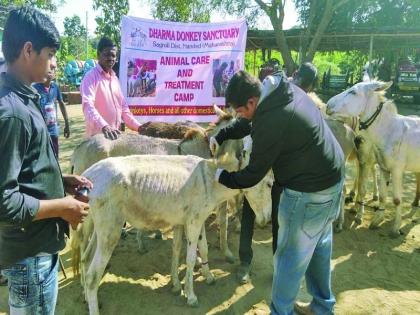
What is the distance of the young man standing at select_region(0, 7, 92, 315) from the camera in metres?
1.54

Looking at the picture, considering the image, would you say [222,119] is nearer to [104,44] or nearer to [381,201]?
[104,44]

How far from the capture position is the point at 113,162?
3646mm

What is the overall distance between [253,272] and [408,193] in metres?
4.52

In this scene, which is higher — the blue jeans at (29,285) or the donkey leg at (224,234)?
the blue jeans at (29,285)

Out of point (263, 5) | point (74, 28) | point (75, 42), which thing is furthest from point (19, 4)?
point (74, 28)

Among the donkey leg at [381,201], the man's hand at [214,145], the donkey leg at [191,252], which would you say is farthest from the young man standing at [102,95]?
the donkey leg at [381,201]

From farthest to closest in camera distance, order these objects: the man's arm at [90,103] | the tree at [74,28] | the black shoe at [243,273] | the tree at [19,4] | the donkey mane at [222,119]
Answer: the tree at [74,28] → the tree at [19,4] → the donkey mane at [222,119] → the man's arm at [90,103] → the black shoe at [243,273]

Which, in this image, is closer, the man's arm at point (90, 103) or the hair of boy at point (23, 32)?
the hair of boy at point (23, 32)

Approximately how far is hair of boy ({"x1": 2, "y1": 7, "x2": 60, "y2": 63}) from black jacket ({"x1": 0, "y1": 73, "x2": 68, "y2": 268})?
0.42 ft

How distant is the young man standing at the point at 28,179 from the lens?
1.54 metres

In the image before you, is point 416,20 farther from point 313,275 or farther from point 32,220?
point 32,220

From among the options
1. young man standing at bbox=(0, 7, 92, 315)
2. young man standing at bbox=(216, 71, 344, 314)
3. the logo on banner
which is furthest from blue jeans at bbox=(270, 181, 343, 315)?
the logo on banner

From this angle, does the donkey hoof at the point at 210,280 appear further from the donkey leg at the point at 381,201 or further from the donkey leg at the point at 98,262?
the donkey leg at the point at 381,201

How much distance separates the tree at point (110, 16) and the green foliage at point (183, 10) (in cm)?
196
